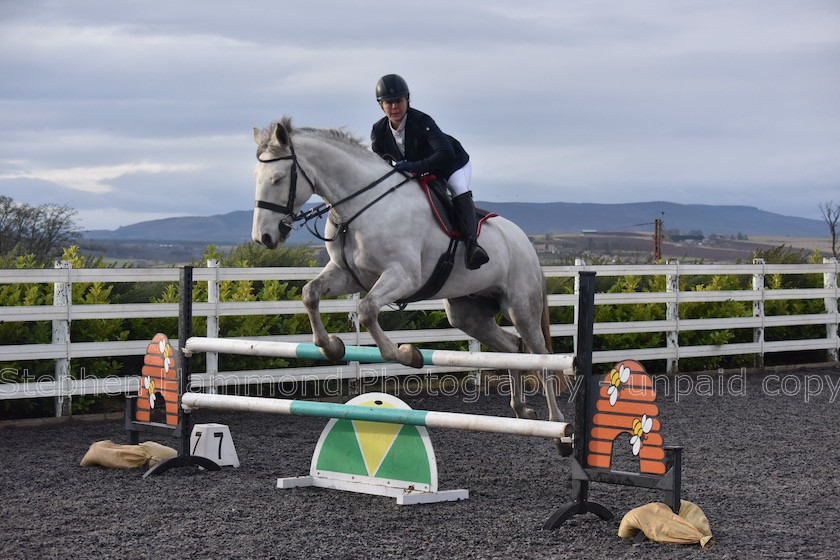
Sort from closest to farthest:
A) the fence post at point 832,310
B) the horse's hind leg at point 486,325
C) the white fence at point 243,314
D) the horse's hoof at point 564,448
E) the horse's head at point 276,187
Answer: the horse's head at point 276,187, the horse's hoof at point 564,448, the horse's hind leg at point 486,325, the white fence at point 243,314, the fence post at point 832,310

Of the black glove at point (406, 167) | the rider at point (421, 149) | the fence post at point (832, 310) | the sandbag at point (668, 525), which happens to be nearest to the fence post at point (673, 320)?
the fence post at point (832, 310)

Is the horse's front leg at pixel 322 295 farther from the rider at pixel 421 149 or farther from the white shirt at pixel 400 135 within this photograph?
the white shirt at pixel 400 135

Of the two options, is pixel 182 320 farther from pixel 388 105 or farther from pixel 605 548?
pixel 605 548

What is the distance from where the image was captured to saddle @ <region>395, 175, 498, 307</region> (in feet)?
17.9

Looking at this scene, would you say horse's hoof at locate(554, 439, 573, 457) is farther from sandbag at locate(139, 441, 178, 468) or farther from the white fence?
the white fence

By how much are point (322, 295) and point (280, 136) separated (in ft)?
2.80

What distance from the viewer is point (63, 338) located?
7.77m

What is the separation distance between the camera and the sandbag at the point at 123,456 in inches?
235

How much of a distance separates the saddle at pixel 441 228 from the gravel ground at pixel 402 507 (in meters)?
1.13

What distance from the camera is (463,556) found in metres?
4.03

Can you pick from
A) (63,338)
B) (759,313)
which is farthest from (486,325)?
(759,313)

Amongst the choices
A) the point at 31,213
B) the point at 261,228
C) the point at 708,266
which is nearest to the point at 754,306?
the point at 708,266

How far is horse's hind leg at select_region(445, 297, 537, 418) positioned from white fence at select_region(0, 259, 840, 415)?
268 cm

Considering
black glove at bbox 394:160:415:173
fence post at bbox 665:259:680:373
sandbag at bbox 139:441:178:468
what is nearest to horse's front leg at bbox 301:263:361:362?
black glove at bbox 394:160:415:173
